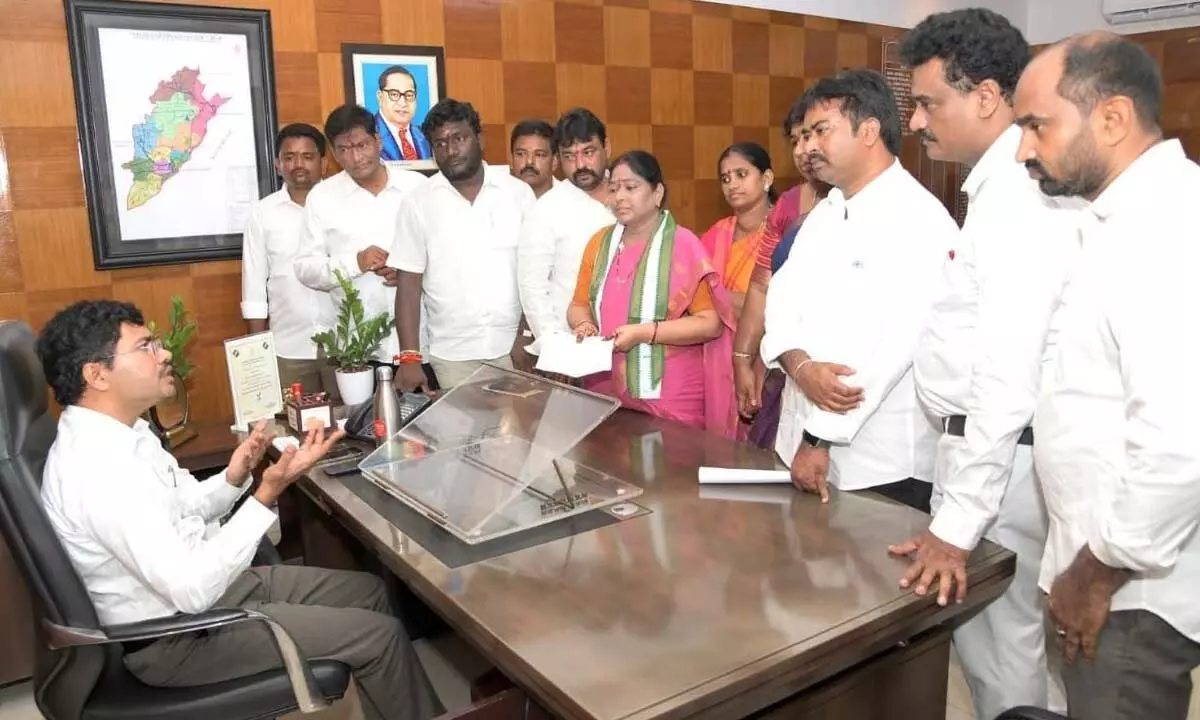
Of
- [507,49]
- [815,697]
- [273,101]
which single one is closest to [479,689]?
[815,697]

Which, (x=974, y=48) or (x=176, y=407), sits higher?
(x=974, y=48)

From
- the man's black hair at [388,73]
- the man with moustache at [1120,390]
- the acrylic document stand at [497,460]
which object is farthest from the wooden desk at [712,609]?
the man's black hair at [388,73]

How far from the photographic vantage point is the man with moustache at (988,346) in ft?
5.10

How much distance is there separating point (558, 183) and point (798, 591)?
2240 mm

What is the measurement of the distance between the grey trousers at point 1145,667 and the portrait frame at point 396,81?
3328mm

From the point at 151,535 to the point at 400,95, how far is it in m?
2.86

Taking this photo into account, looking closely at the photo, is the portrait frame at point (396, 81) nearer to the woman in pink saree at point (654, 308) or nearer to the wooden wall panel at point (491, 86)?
the wooden wall panel at point (491, 86)

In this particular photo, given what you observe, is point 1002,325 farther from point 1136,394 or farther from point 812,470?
point 812,470

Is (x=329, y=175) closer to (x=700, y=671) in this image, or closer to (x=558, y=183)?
(x=558, y=183)

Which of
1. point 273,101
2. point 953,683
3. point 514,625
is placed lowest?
point 953,683

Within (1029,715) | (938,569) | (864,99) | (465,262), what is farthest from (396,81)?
(1029,715)

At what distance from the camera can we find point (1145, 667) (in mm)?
1388

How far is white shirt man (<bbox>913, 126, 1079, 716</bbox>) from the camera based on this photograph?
61.3 inches

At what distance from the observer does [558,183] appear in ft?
11.1
